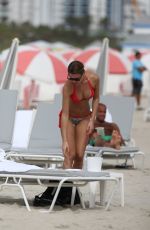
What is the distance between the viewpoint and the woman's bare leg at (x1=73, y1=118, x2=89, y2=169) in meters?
8.27

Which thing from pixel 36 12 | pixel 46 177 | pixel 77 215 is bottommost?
pixel 77 215

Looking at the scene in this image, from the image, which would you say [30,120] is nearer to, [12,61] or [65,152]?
[12,61]

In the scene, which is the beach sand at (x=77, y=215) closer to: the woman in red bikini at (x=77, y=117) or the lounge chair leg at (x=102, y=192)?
the lounge chair leg at (x=102, y=192)

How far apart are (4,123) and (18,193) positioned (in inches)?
58.3

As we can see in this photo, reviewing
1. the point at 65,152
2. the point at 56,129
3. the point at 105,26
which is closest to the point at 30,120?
the point at 56,129

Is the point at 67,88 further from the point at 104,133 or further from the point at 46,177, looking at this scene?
the point at 104,133

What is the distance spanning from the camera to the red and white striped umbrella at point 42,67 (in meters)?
26.3

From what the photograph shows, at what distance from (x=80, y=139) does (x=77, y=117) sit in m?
0.18

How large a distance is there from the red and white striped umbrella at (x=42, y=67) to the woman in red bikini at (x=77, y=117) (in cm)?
1780

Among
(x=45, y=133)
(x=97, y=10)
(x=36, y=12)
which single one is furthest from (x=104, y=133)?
(x=97, y=10)

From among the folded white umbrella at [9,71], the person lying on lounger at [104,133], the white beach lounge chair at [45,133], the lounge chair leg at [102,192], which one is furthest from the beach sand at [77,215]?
the folded white umbrella at [9,71]

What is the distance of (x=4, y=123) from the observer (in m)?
10.2

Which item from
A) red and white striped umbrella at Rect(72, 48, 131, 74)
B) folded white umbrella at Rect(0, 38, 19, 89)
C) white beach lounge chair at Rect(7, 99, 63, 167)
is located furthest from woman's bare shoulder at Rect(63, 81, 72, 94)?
red and white striped umbrella at Rect(72, 48, 131, 74)

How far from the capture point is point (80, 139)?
27.2ft
